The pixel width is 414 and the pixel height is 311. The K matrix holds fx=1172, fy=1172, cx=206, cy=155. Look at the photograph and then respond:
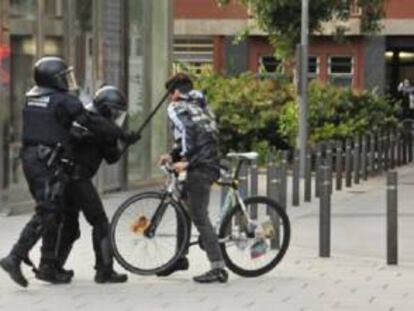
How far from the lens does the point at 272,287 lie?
938 cm

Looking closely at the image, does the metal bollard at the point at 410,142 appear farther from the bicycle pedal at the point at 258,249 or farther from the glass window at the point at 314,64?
the glass window at the point at 314,64

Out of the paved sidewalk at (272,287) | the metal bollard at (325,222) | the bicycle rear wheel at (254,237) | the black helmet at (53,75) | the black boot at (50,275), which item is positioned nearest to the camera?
the paved sidewalk at (272,287)

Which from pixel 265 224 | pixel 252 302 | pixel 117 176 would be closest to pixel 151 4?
pixel 117 176

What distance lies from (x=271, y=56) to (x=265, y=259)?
3508 centimetres

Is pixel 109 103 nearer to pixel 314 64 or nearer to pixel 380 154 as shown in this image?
pixel 380 154

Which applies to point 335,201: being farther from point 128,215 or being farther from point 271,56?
point 271,56

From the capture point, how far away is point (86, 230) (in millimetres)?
13023

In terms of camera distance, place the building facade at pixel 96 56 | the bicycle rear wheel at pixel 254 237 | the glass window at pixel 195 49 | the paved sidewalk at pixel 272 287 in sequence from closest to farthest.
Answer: the paved sidewalk at pixel 272 287, the bicycle rear wheel at pixel 254 237, the building facade at pixel 96 56, the glass window at pixel 195 49

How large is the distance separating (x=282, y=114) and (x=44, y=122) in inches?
577

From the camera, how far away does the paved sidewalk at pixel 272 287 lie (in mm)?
8586

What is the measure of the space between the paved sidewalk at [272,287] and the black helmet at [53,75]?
1.61 meters

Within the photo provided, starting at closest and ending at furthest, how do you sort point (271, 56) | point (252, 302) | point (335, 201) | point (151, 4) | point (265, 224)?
point (252, 302)
point (265, 224)
point (335, 201)
point (151, 4)
point (271, 56)

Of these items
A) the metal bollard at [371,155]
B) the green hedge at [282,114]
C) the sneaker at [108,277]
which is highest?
the green hedge at [282,114]

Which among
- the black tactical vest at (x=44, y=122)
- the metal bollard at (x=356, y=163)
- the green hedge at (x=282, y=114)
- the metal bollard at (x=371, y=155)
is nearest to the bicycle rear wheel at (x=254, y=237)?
the black tactical vest at (x=44, y=122)
